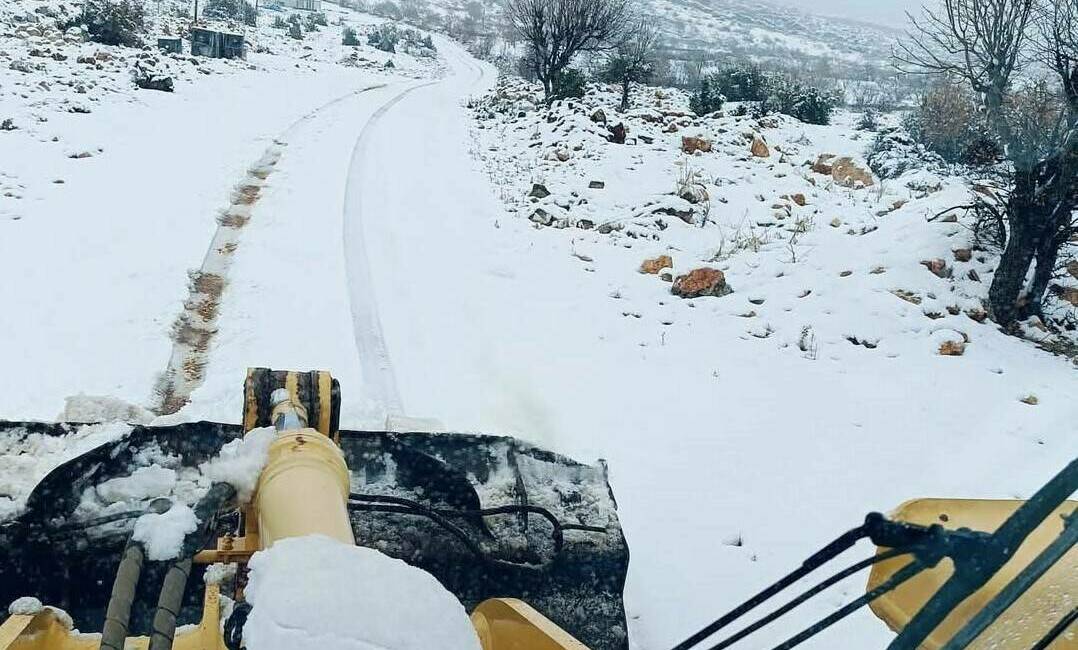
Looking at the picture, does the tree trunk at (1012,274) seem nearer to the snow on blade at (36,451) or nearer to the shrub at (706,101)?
the snow on blade at (36,451)

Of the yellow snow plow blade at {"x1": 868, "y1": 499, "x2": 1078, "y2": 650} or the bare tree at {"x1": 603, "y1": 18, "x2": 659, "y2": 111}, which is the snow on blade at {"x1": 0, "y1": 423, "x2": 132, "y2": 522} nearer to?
the yellow snow plow blade at {"x1": 868, "y1": 499, "x2": 1078, "y2": 650}

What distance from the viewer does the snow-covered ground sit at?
5107mm

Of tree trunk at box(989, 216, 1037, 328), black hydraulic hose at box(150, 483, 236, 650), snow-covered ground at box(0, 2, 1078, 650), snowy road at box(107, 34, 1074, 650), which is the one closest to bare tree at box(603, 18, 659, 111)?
snow-covered ground at box(0, 2, 1078, 650)

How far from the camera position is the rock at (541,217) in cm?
1102

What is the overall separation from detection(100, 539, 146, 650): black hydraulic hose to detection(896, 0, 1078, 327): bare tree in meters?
7.48

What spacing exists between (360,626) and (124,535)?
7.52 feet

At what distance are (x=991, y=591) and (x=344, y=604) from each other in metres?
1.46

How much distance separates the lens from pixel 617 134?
53.9 ft

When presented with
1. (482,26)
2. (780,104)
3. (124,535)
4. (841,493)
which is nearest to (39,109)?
(124,535)

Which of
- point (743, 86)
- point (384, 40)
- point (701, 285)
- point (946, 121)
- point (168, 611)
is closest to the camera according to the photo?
point (168, 611)

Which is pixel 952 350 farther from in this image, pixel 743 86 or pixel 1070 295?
pixel 743 86

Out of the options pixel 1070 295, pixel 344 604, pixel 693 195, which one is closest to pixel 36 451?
pixel 344 604

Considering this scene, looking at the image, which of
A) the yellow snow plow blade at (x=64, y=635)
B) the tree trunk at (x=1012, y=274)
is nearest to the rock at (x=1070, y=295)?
the tree trunk at (x=1012, y=274)

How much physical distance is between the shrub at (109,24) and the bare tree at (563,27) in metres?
10.9
